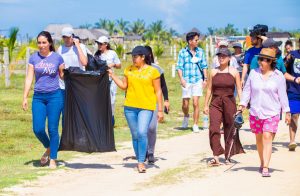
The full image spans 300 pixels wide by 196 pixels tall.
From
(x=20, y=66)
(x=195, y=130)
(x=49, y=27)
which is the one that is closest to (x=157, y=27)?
(x=49, y=27)

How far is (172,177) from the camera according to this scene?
30.1ft

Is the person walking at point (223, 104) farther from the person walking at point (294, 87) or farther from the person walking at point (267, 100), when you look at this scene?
the person walking at point (294, 87)

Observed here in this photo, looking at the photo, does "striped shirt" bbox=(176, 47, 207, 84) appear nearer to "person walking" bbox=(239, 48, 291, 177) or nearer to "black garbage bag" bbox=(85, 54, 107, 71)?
"black garbage bag" bbox=(85, 54, 107, 71)

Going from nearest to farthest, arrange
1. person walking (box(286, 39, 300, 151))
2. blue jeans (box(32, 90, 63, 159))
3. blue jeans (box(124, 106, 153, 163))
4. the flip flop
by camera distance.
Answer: blue jeans (box(124, 106, 153, 163))
blue jeans (box(32, 90, 63, 159))
the flip flop
person walking (box(286, 39, 300, 151))

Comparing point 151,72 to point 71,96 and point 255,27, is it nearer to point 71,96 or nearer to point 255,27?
point 71,96

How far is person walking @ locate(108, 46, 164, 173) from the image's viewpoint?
970 centimetres

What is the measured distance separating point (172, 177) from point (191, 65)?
5805 mm

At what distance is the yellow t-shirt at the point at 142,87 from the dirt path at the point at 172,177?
927 millimetres

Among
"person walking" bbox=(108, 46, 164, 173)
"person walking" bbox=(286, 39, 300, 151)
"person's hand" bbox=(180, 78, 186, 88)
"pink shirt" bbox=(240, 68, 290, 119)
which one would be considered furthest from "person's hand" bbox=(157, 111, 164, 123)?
"person's hand" bbox=(180, 78, 186, 88)

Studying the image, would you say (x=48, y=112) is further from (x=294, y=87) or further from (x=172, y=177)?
(x=294, y=87)

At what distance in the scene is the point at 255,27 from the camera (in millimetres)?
11688

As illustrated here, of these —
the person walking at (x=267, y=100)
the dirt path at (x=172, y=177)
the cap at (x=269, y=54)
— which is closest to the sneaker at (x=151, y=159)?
the dirt path at (x=172, y=177)

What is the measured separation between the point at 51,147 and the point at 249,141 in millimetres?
4565

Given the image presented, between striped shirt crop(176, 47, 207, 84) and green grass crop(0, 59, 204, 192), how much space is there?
1135 mm
